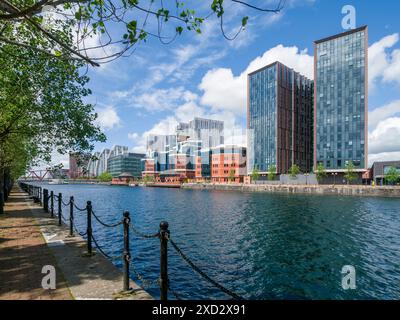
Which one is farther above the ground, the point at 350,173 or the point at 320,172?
the point at 320,172

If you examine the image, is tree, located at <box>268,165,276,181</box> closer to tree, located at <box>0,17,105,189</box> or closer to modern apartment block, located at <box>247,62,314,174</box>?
modern apartment block, located at <box>247,62,314,174</box>

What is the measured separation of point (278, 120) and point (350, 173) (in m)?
36.2

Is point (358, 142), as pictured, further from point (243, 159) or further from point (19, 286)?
point (19, 286)

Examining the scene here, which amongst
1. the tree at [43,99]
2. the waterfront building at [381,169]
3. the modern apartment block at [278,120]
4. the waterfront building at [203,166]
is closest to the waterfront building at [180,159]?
the waterfront building at [203,166]

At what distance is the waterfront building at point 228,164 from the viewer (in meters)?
120

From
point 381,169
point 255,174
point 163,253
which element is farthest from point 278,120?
point 163,253

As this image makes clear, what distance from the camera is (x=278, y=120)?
102750 millimetres

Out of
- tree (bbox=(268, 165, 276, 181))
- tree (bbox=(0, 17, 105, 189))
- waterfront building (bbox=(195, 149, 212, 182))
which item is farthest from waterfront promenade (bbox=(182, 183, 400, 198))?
tree (bbox=(0, 17, 105, 189))

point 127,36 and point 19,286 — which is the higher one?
point 127,36

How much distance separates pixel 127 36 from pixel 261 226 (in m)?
20.8

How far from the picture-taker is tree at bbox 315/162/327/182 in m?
83.4

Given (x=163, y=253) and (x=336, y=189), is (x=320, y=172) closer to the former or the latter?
(x=336, y=189)
